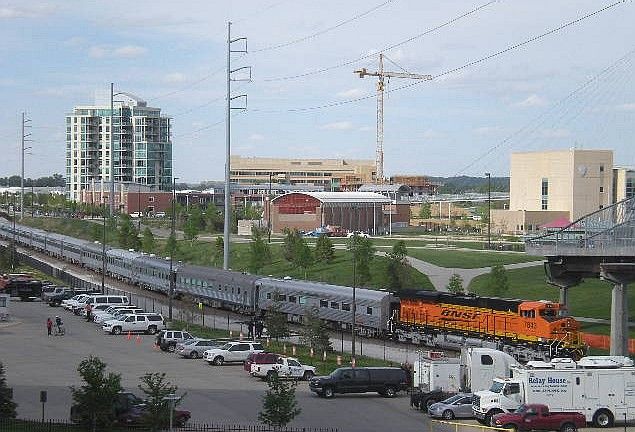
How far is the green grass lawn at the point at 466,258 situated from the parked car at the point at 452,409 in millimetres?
63471

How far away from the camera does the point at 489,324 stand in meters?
53.2

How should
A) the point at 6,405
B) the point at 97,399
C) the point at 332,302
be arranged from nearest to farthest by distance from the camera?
the point at 97,399, the point at 6,405, the point at 332,302

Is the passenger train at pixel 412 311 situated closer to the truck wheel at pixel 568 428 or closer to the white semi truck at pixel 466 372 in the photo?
the white semi truck at pixel 466 372

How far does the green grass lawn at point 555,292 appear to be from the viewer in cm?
7088

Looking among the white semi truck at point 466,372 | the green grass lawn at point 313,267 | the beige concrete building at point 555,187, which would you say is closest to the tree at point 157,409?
the white semi truck at point 466,372

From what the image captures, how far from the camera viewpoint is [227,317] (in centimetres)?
7338

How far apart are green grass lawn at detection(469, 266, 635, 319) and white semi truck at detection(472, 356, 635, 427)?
31491 millimetres

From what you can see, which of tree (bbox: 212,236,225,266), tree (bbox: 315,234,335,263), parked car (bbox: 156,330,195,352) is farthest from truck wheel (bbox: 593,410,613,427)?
tree (bbox: 212,236,225,266)

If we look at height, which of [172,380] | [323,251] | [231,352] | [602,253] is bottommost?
[172,380]

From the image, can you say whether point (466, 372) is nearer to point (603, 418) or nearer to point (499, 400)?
point (499, 400)

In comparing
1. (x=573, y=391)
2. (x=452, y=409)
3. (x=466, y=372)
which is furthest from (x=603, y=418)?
(x=466, y=372)

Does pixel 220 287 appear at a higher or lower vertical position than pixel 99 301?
higher

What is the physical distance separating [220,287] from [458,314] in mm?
25772

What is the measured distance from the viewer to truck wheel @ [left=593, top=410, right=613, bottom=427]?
118ft
